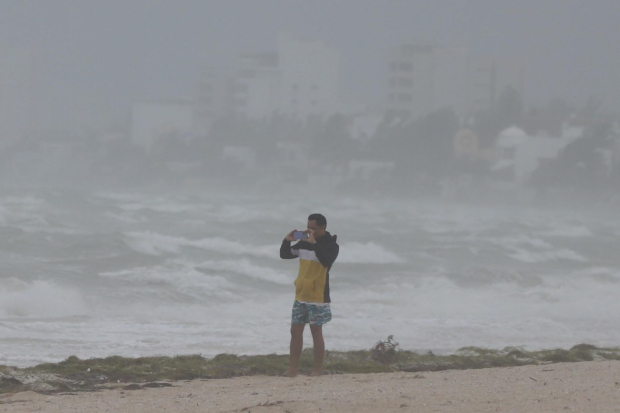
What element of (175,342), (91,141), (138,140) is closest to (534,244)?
(175,342)

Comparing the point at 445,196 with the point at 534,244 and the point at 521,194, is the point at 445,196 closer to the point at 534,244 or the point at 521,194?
the point at 521,194

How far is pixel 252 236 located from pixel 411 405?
1414 inches

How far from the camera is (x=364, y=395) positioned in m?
6.16

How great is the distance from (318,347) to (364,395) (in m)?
1.16

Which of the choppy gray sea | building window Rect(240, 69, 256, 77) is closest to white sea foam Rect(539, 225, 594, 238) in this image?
the choppy gray sea

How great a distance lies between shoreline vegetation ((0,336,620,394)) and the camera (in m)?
7.07

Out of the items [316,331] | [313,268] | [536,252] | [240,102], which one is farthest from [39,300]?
[240,102]

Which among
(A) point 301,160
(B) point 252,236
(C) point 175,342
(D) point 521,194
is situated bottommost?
(C) point 175,342

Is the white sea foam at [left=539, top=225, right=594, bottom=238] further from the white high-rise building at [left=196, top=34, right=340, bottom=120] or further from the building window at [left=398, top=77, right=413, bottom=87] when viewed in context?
the white high-rise building at [left=196, top=34, right=340, bottom=120]

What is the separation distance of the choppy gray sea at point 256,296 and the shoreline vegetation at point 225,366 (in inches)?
52.6


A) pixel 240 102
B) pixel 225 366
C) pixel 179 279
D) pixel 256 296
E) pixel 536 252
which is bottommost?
pixel 225 366

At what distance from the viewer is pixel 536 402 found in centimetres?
577

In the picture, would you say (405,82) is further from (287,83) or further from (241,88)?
(241,88)

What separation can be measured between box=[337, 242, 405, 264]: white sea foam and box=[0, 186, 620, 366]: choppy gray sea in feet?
0.34
